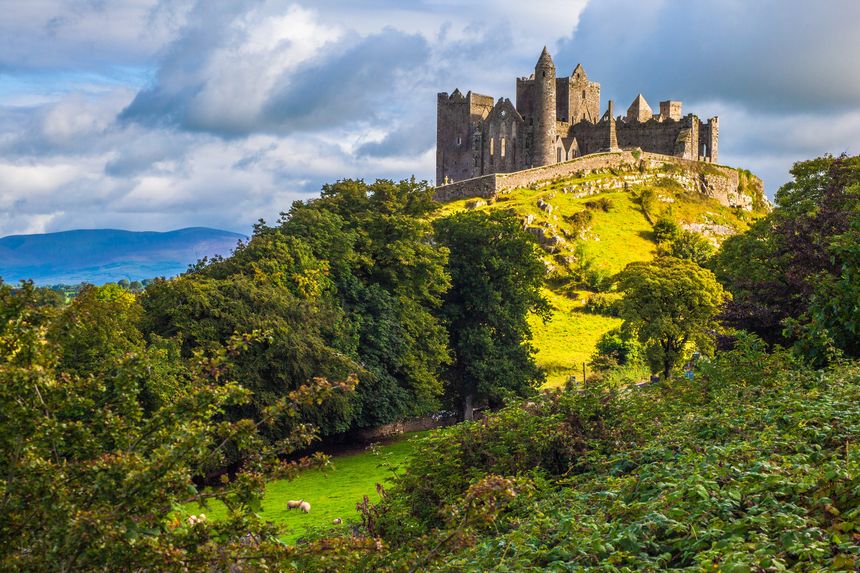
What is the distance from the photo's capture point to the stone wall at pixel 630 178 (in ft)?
273

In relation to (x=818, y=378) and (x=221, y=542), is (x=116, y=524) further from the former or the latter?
(x=818, y=378)

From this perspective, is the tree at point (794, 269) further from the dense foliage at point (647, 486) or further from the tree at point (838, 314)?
the dense foliage at point (647, 486)

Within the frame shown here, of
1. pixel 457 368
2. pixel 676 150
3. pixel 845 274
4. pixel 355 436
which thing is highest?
pixel 676 150

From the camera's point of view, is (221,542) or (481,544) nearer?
(221,542)

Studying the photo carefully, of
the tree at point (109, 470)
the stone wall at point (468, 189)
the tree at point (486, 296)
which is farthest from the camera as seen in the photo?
the stone wall at point (468, 189)

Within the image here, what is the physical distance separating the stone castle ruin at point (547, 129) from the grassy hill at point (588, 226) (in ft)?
15.1

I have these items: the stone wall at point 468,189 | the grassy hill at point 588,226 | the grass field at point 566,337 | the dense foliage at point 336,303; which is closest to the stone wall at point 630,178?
the stone wall at point 468,189

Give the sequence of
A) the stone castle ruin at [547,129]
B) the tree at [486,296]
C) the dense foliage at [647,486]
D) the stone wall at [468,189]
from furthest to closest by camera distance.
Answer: the stone castle ruin at [547,129] < the stone wall at [468,189] < the tree at [486,296] < the dense foliage at [647,486]

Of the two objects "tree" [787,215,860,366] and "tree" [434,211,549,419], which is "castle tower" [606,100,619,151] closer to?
"tree" [434,211,549,419]

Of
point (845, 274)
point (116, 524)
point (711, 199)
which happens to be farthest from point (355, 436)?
point (711, 199)

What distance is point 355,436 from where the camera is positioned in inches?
1704

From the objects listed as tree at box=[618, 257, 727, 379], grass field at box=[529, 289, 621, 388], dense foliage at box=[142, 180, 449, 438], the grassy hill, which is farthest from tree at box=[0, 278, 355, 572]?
the grassy hill

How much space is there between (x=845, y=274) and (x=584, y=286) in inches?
2122

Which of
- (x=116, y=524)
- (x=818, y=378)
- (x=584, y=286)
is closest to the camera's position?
(x=116, y=524)
